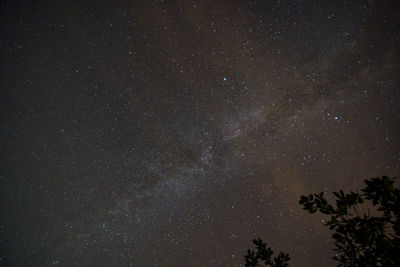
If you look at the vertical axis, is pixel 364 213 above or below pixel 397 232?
above

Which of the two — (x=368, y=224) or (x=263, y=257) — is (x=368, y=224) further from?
(x=263, y=257)

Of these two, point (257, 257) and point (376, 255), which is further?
point (257, 257)

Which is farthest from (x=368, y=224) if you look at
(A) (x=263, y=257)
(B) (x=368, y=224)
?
(A) (x=263, y=257)

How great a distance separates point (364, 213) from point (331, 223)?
14.7 inches

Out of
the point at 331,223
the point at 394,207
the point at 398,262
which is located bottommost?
the point at 398,262

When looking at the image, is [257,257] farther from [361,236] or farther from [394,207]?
[394,207]

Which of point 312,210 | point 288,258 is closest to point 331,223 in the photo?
point 312,210

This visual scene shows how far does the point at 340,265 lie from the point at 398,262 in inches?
38.1

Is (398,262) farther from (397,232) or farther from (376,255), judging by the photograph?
(397,232)

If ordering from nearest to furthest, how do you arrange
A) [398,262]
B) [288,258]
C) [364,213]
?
[398,262]
[364,213]
[288,258]

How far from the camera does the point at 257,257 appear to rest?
102 inches

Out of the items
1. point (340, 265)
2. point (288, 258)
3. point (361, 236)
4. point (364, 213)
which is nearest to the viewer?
point (361, 236)

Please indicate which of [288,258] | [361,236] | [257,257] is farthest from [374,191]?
[257,257]

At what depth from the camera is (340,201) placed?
210 cm
